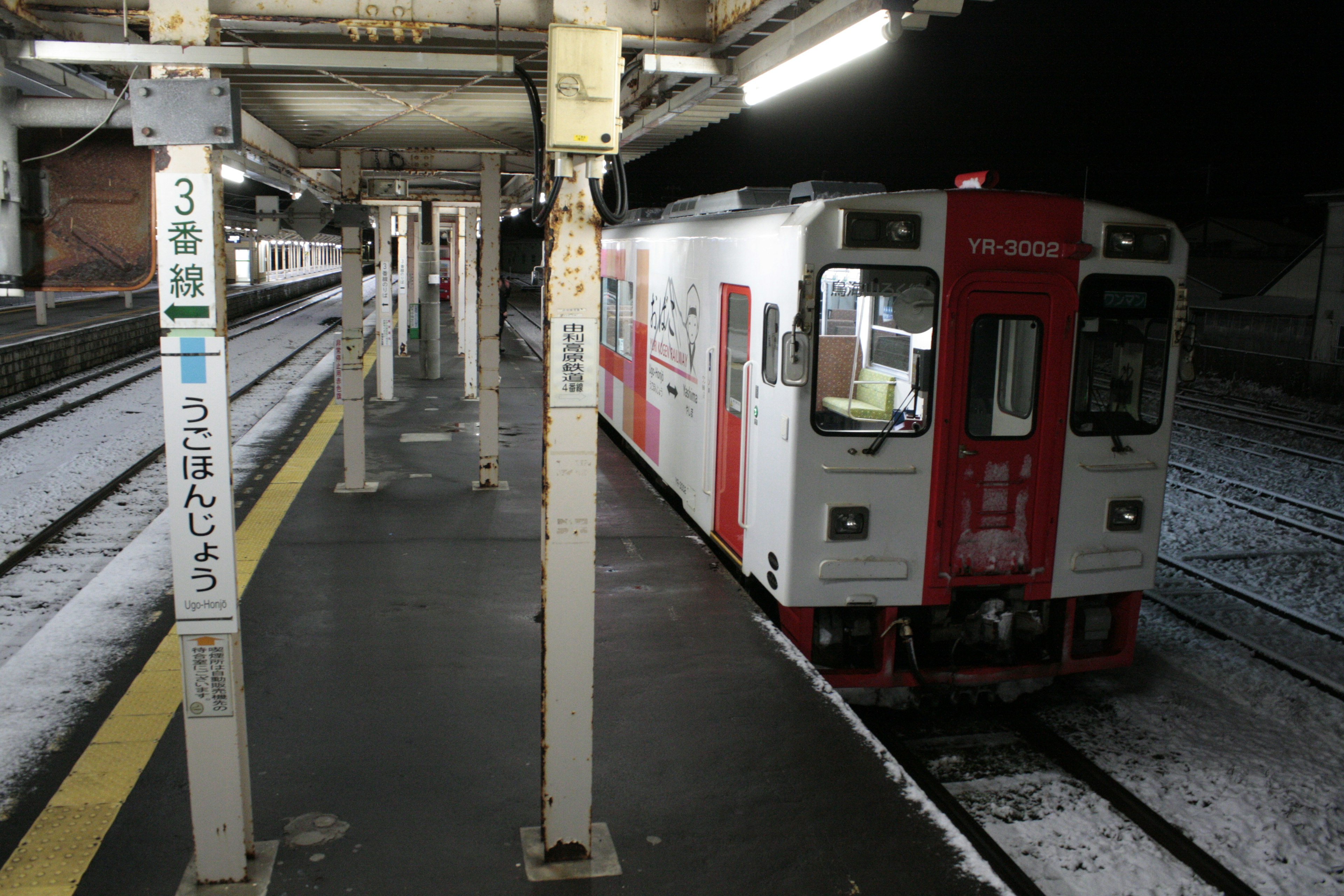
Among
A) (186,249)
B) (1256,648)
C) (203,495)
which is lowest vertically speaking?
(1256,648)

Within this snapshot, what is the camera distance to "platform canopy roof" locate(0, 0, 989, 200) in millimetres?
3570

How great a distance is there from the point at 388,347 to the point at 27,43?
11.9 metres

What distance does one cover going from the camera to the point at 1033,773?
17.3 ft

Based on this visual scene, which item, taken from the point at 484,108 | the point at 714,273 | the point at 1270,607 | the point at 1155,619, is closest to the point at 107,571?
the point at 484,108

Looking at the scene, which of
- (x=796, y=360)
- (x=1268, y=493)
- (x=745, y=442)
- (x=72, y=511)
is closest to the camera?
(x=796, y=360)

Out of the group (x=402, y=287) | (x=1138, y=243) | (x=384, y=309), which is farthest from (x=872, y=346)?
(x=402, y=287)

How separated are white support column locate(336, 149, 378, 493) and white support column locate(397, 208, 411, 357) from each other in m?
9.05

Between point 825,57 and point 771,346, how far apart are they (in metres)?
1.93

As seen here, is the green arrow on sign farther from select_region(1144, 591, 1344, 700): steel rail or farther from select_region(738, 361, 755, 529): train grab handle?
select_region(1144, 591, 1344, 700): steel rail

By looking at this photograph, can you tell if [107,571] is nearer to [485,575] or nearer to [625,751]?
[485,575]

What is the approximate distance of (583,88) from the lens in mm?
3316

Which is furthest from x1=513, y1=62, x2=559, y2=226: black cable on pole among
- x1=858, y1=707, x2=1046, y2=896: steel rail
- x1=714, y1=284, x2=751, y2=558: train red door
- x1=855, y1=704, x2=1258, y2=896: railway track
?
x1=855, y1=704, x2=1258, y2=896: railway track

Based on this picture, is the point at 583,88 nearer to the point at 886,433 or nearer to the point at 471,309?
the point at 886,433

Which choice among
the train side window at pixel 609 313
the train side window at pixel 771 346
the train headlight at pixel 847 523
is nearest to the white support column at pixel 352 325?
the train side window at pixel 609 313
